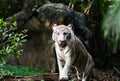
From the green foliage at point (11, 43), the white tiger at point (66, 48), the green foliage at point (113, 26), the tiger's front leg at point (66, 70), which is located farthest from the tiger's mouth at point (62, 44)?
the green foliage at point (113, 26)

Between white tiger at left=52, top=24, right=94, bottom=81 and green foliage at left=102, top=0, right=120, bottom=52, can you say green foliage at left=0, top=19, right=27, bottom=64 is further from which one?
green foliage at left=102, top=0, right=120, bottom=52

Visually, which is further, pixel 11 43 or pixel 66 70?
pixel 11 43

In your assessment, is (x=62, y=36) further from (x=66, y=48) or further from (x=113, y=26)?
(x=113, y=26)

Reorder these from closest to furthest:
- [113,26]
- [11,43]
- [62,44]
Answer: [113,26] < [62,44] < [11,43]

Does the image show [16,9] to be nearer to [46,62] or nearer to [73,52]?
[46,62]

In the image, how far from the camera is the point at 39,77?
213 inches

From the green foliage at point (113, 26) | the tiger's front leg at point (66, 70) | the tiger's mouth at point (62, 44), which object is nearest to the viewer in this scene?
the green foliage at point (113, 26)

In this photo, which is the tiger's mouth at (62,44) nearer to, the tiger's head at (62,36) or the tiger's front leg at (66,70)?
the tiger's head at (62,36)

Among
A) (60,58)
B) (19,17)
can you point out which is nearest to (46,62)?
(19,17)

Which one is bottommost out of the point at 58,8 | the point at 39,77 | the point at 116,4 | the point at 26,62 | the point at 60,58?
the point at 26,62

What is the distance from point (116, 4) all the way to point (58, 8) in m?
5.98

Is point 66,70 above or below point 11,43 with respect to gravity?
below

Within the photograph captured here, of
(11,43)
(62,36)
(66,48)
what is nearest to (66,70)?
(66,48)

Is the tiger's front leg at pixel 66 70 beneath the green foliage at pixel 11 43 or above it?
beneath
